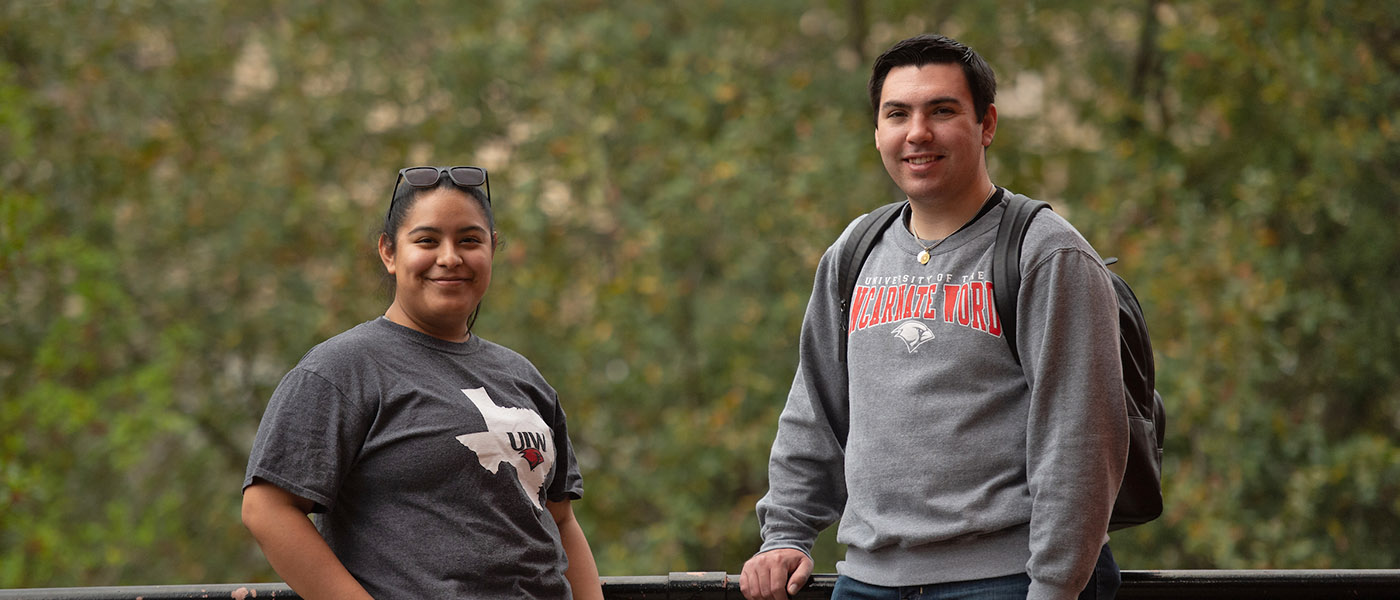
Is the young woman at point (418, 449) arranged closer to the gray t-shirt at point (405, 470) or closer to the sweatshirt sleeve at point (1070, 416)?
the gray t-shirt at point (405, 470)

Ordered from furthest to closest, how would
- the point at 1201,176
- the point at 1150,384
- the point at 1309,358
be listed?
the point at 1201,176, the point at 1309,358, the point at 1150,384

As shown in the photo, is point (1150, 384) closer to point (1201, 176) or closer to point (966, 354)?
point (966, 354)

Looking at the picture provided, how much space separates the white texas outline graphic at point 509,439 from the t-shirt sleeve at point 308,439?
0.18 m

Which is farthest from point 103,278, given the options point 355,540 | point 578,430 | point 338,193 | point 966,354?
point 966,354

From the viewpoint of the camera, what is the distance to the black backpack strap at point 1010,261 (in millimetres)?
2002

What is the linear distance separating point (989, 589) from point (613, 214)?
550cm

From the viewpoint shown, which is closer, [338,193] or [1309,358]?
[1309,358]

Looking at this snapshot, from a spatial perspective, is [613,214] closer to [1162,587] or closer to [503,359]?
[503,359]

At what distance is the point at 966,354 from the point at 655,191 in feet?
17.1

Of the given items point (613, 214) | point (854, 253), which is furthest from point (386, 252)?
point (613, 214)

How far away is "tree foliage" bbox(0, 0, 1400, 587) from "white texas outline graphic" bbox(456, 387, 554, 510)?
4.18m

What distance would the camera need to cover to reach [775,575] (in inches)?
88.0

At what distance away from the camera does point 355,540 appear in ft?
6.35

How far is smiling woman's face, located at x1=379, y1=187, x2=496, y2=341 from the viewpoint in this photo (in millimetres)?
2096
